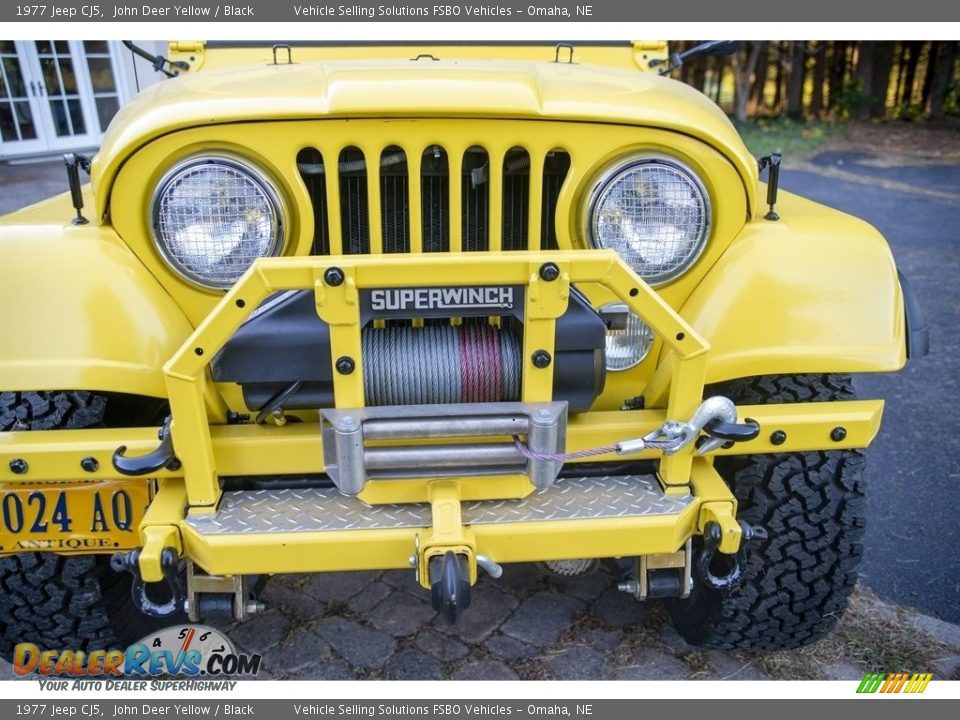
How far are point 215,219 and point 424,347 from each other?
0.62 meters

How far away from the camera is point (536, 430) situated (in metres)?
1.83

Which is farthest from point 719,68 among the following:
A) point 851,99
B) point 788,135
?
point 788,135

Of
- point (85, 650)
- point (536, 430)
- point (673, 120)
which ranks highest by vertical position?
point (673, 120)

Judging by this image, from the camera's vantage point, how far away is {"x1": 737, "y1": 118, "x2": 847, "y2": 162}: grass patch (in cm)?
1241

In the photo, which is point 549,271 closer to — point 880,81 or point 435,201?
point 435,201

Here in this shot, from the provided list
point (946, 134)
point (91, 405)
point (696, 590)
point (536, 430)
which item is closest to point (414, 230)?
point (536, 430)

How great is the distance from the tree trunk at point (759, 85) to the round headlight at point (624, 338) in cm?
1553

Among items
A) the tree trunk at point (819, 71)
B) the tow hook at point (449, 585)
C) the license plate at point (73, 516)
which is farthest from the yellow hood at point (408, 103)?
the tree trunk at point (819, 71)

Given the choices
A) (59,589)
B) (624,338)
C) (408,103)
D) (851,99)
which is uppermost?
(408,103)

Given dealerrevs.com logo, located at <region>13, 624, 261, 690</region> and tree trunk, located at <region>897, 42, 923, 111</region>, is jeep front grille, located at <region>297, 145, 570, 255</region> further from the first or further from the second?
tree trunk, located at <region>897, 42, 923, 111</region>

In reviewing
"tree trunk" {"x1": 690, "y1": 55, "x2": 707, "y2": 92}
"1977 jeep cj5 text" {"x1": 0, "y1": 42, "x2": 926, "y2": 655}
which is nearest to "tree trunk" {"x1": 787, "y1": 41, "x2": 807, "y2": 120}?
"tree trunk" {"x1": 690, "y1": 55, "x2": 707, "y2": 92}

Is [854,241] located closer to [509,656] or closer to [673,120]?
[673,120]

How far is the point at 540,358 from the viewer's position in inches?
72.6

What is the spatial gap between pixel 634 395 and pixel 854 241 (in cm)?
71
